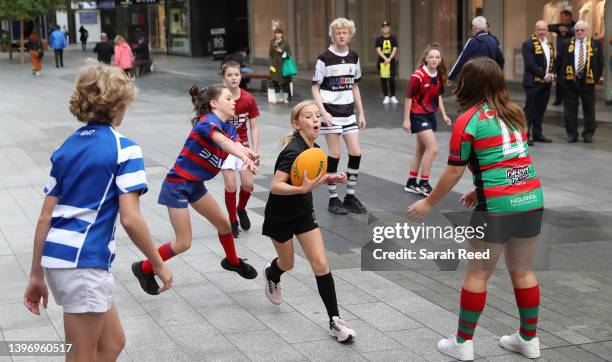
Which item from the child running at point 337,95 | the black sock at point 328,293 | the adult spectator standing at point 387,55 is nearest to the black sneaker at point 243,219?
the child running at point 337,95

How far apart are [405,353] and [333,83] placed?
4.55m

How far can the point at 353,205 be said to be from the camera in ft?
31.7

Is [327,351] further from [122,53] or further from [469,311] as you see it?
[122,53]

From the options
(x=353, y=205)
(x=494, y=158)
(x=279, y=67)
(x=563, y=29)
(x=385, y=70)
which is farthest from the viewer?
(x=279, y=67)

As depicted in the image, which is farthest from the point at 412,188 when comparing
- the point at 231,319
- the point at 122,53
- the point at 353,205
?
the point at 122,53

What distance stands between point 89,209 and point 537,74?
1104 centimetres

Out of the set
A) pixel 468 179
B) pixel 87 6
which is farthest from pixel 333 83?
pixel 87 6

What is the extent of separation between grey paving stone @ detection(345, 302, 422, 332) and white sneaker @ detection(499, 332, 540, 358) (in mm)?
701

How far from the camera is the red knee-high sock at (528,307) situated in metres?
5.25

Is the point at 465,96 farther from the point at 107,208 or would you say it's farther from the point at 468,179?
the point at 468,179

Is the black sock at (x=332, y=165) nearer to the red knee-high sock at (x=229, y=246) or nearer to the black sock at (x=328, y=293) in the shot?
the red knee-high sock at (x=229, y=246)

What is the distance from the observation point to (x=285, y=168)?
18.6 ft

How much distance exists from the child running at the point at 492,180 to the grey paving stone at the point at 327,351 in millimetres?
716

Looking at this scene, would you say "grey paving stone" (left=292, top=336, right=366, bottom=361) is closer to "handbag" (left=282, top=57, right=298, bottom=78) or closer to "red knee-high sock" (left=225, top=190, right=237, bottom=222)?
"red knee-high sock" (left=225, top=190, right=237, bottom=222)
